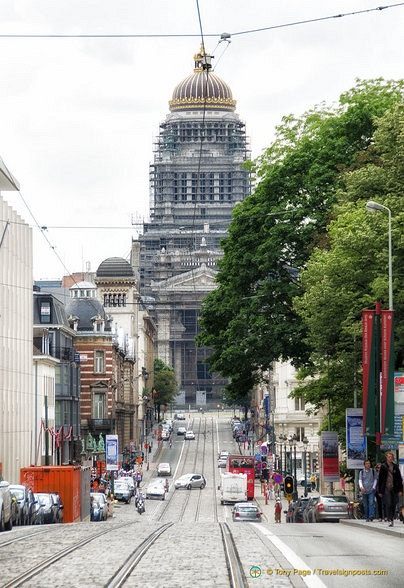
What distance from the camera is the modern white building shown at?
63.6 meters

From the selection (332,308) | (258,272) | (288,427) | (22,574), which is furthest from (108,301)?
(22,574)

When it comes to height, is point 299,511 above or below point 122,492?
above

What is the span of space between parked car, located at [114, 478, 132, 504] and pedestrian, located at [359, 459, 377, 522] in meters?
50.2

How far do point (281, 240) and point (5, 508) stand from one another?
24375mm

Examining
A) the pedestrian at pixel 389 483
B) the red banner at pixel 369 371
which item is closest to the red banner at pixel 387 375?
the red banner at pixel 369 371

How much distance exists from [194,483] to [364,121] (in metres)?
46.1

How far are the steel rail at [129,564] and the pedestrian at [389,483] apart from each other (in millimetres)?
5968

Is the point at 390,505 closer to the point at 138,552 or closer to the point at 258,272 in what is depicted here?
the point at 138,552

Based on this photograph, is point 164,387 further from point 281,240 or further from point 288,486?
point 281,240

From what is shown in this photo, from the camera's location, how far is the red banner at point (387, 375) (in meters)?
29.8

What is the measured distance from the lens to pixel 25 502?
3253 cm

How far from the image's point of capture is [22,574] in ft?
51.6

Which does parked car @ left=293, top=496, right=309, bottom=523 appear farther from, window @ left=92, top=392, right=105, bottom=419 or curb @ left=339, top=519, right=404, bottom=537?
window @ left=92, top=392, right=105, bottom=419

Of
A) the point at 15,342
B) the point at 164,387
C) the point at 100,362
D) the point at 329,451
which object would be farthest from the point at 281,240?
the point at 164,387
